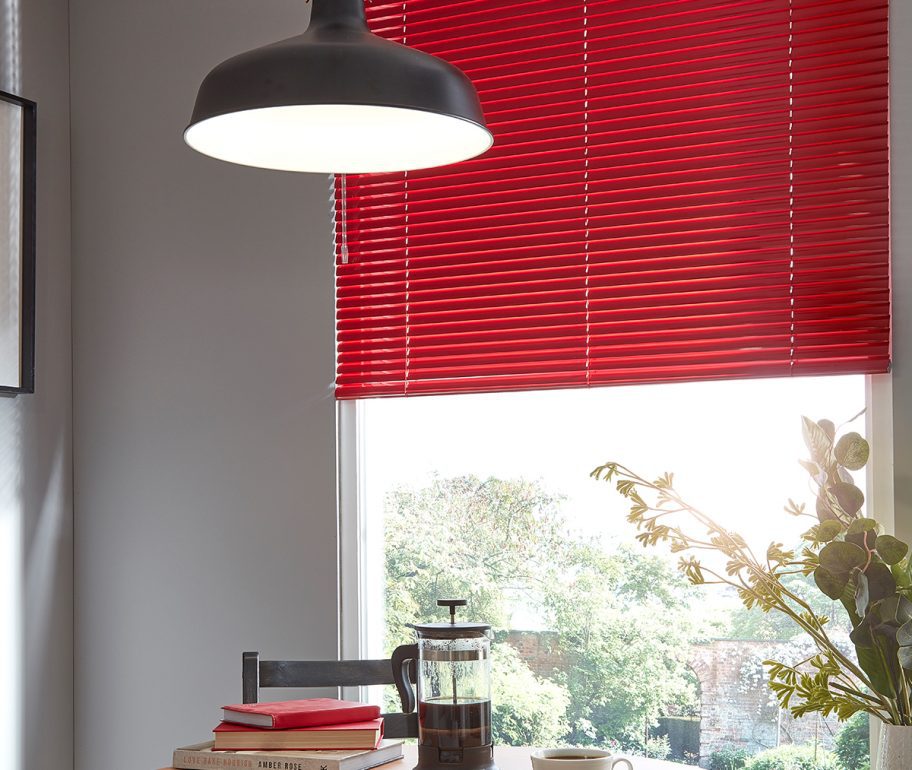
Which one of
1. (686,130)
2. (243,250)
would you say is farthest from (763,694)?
(243,250)

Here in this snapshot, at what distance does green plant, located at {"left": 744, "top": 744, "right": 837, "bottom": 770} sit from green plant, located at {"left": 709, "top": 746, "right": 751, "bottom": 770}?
0.01 metres

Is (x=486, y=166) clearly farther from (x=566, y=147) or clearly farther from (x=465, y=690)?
(x=465, y=690)

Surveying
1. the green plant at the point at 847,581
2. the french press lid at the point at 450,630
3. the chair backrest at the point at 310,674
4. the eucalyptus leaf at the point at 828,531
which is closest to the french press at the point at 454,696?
the french press lid at the point at 450,630

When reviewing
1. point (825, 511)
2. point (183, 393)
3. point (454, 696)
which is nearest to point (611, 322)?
point (825, 511)

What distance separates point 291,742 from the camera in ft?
5.76

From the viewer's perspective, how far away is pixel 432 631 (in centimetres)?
177

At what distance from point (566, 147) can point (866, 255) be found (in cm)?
65

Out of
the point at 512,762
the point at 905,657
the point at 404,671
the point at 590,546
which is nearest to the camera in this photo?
the point at 905,657

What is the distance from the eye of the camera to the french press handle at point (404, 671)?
1950 millimetres

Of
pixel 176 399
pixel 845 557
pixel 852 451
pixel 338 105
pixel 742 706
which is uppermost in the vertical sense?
pixel 338 105

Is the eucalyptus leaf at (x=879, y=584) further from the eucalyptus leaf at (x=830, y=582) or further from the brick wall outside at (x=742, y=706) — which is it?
the brick wall outside at (x=742, y=706)

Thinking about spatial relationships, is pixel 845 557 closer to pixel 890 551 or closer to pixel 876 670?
pixel 890 551

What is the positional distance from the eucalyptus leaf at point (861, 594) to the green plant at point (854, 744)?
54 cm

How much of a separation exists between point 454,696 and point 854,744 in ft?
2.80
